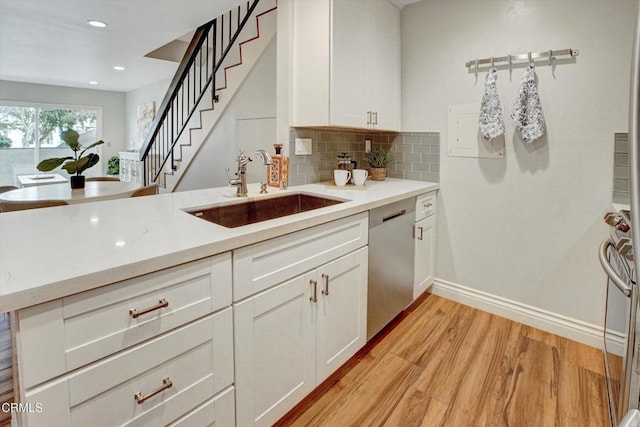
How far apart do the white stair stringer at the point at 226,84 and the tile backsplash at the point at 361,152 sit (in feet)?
3.07

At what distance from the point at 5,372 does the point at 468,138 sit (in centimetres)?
305

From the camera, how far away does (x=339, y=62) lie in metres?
2.16

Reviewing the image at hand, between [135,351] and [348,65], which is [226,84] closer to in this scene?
[348,65]

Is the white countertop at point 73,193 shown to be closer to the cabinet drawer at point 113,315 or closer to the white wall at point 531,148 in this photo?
the cabinet drawer at point 113,315

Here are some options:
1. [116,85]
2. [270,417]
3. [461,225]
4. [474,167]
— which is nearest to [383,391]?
[270,417]

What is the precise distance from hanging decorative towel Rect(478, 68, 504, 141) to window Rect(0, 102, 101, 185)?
8.29 meters

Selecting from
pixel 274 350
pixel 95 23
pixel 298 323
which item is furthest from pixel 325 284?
pixel 95 23

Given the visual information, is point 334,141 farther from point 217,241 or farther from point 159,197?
point 217,241

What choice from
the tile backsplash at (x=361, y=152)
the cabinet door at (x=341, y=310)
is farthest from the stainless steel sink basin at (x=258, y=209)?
the cabinet door at (x=341, y=310)

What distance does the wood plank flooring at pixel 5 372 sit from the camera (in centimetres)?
159

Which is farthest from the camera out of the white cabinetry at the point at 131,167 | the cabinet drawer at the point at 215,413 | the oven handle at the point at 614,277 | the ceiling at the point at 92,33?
the white cabinetry at the point at 131,167

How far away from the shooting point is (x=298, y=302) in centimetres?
148

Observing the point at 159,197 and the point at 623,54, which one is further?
the point at 623,54

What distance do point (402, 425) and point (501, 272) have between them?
4.72ft
